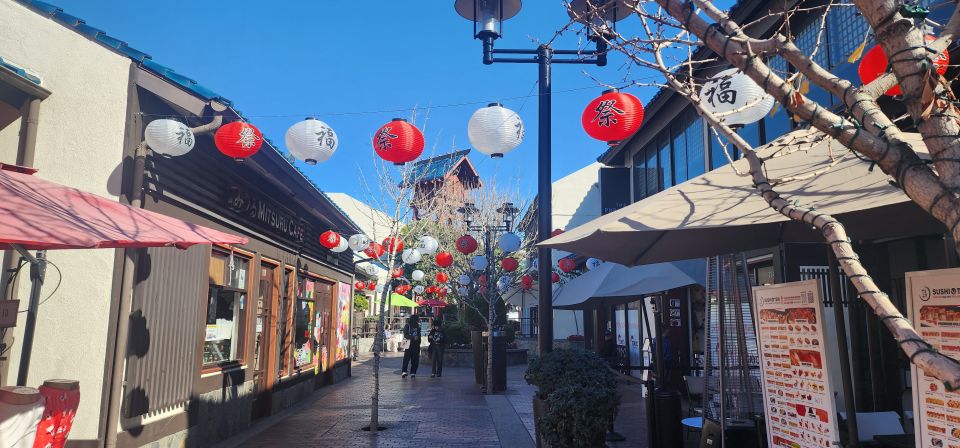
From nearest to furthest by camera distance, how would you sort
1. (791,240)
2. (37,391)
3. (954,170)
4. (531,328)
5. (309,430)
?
1. (954,170)
2. (37,391)
3. (791,240)
4. (309,430)
5. (531,328)

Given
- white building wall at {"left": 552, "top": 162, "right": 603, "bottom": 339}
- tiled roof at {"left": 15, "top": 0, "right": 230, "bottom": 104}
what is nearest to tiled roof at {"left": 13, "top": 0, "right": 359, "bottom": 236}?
tiled roof at {"left": 15, "top": 0, "right": 230, "bottom": 104}

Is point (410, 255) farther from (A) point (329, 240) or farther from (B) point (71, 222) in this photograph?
(B) point (71, 222)

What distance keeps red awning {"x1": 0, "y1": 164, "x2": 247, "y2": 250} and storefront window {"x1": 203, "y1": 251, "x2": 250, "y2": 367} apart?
3512 mm

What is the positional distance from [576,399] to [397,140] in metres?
3.31

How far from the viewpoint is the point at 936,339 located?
3.38m

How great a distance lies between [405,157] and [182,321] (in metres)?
3.27

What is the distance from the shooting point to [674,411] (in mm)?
6621

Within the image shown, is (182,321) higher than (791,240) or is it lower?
lower

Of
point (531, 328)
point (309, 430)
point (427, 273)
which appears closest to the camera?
point (309, 430)

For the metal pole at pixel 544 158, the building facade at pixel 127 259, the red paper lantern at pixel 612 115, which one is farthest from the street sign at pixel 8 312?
the red paper lantern at pixel 612 115

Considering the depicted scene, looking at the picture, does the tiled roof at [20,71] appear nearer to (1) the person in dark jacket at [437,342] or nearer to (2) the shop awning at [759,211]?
(2) the shop awning at [759,211]

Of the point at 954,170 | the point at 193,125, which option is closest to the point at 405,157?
the point at 193,125

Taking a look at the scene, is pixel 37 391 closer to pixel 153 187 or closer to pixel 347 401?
pixel 153 187

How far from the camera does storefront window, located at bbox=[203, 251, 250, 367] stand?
28.1ft
